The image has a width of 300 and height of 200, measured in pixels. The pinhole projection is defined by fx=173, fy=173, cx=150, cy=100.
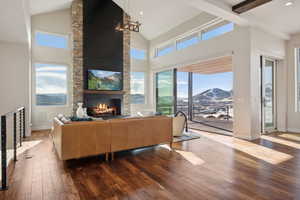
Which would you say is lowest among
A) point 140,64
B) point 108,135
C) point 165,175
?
point 165,175

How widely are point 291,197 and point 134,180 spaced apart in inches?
76.4

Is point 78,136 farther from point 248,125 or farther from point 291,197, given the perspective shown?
point 248,125

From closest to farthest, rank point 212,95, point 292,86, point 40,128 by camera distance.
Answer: point 292,86
point 40,128
point 212,95

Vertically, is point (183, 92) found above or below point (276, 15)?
below

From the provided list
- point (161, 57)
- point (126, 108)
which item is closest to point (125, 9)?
point (161, 57)

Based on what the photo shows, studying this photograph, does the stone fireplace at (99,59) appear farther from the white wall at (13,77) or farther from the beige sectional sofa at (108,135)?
the beige sectional sofa at (108,135)

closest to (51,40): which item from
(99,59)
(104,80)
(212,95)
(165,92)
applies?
(99,59)

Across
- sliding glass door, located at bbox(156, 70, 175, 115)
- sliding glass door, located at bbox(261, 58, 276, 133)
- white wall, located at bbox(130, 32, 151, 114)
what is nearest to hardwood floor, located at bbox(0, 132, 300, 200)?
sliding glass door, located at bbox(261, 58, 276, 133)

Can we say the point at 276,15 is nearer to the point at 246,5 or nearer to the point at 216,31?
the point at 246,5

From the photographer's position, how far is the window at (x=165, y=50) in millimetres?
7598

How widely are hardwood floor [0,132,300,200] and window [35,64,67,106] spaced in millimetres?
2973

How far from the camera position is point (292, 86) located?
5.59 m

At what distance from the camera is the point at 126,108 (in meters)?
7.43

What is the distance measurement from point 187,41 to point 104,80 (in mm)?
3575
